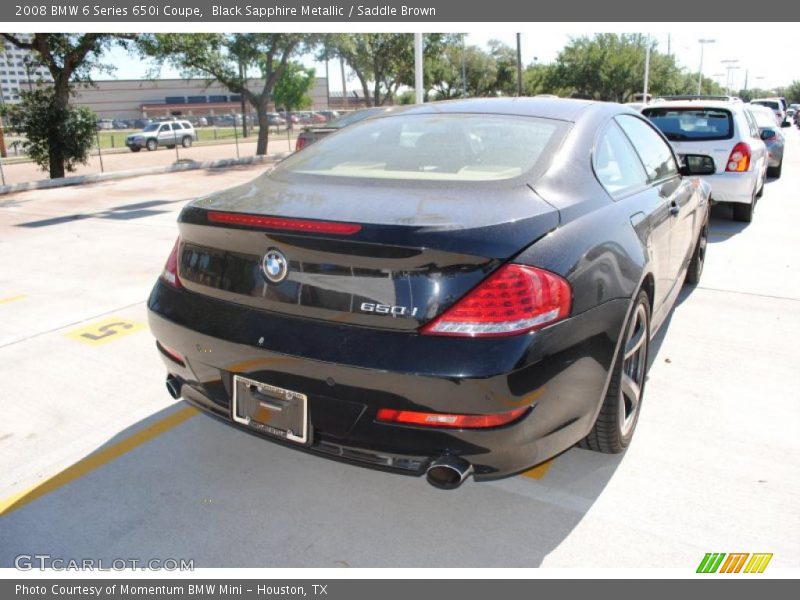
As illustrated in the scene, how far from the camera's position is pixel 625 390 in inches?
116

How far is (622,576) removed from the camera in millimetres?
2352

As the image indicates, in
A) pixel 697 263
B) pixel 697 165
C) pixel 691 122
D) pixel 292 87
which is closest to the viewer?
pixel 697 165

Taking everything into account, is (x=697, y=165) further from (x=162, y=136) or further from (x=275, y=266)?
(x=162, y=136)

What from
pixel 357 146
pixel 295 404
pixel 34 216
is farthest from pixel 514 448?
pixel 34 216

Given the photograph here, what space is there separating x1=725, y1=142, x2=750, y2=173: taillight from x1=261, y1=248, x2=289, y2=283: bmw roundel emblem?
7410 millimetres

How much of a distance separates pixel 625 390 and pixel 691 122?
6737 mm

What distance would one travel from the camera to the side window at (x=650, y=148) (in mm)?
3725

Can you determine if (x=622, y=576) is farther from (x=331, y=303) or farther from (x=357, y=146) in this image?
(x=357, y=146)

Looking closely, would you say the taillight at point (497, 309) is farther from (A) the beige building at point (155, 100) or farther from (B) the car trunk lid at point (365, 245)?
(A) the beige building at point (155, 100)

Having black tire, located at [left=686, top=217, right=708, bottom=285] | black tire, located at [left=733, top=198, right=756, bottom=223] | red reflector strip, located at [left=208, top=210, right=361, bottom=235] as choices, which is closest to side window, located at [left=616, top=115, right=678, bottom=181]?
black tire, located at [left=686, top=217, right=708, bottom=285]

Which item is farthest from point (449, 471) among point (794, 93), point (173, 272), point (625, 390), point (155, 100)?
point (794, 93)

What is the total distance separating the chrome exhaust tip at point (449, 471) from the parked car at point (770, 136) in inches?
488

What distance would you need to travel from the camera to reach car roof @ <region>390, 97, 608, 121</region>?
10.6 feet

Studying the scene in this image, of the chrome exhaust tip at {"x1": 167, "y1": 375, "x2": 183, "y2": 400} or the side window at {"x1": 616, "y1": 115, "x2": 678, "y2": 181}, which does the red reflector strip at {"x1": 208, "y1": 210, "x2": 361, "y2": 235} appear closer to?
the chrome exhaust tip at {"x1": 167, "y1": 375, "x2": 183, "y2": 400}
